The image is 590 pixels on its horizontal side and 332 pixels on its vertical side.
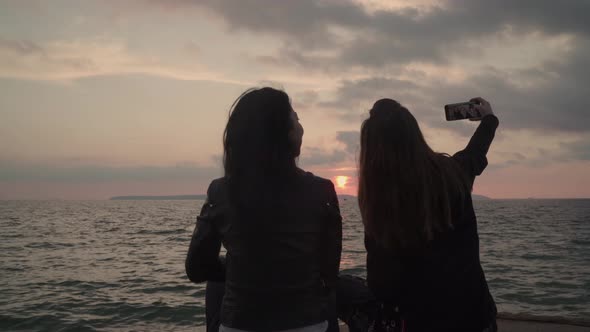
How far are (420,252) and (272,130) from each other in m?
1.04

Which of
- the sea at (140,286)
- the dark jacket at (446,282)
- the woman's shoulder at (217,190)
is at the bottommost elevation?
the sea at (140,286)

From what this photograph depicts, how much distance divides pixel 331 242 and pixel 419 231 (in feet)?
1.79

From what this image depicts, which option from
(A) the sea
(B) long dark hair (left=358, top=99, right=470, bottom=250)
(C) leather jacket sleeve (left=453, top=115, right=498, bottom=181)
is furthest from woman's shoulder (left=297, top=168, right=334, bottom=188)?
(A) the sea

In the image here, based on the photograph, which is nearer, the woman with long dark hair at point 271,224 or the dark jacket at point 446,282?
the woman with long dark hair at point 271,224

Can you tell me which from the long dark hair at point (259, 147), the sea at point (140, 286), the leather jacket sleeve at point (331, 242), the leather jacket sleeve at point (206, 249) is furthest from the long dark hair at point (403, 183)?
the sea at point (140, 286)

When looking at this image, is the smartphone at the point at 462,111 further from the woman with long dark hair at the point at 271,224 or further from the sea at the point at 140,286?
the sea at the point at 140,286

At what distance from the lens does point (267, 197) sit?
2055 millimetres

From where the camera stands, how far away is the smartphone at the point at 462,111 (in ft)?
10.3

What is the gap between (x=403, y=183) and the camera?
8.10 feet

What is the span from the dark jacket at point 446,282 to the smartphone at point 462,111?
0.83 meters

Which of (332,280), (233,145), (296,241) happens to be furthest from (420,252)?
(233,145)

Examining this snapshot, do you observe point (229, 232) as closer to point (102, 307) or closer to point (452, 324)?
point (452, 324)

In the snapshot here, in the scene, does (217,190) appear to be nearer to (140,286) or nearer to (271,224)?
(271,224)

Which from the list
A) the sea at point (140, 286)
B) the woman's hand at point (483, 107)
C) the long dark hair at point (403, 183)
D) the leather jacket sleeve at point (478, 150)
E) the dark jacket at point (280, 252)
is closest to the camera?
the dark jacket at point (280, 252)
